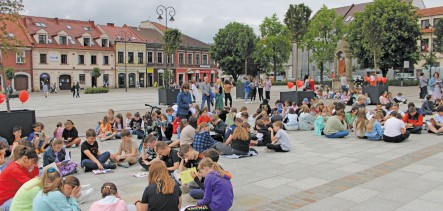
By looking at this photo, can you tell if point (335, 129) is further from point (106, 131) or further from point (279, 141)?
point (106, 131)

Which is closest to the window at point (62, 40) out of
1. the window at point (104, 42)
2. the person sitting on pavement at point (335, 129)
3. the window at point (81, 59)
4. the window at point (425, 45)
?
the window at point (81, 59)

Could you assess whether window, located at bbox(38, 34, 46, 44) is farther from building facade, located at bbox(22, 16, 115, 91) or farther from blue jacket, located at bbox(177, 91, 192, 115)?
blue jacket, located at bbox(177, 91, 192, 115)

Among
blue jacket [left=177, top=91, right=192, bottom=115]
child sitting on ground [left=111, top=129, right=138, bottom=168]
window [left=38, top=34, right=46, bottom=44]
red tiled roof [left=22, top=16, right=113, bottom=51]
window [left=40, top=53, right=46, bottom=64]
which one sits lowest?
child sitting on ground [left=111, top=129, right=138, bottom=168]

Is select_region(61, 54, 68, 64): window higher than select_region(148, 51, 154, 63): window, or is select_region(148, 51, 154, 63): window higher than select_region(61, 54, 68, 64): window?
select_region(148, 51, 154, 63): window

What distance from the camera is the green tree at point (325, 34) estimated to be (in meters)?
55.7

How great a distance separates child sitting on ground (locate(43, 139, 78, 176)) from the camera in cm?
811

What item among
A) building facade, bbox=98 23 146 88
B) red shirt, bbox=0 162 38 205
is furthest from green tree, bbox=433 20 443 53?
red shirt, bbox=0 162 38 205

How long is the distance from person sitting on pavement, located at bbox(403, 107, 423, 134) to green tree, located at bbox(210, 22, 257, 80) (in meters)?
47.9

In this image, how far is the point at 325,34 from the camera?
56531 mm

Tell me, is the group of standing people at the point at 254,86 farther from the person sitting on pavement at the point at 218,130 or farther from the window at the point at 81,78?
the window at the point at 81,78

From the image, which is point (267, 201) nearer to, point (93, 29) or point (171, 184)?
point (171, 184)

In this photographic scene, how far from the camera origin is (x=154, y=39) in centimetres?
6669

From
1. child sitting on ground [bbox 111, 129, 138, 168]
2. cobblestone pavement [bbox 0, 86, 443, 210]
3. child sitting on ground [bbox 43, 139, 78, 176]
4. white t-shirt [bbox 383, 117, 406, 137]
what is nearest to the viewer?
cobblestone pavement [bbox 0, 86, 443, 210]

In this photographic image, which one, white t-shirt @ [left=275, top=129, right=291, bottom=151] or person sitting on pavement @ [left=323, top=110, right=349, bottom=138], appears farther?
person sitting on pavement @ [left=323, top=110, right=349, bottom=138]
